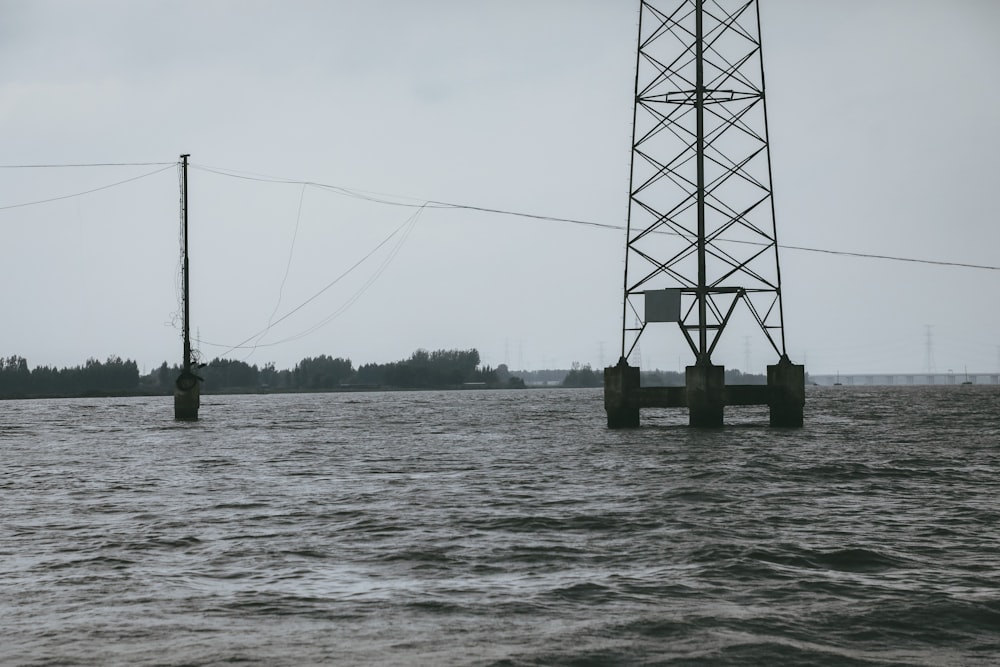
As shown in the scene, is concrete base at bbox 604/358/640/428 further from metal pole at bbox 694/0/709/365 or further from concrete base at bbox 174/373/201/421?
concrete base at bbox 174/373/201/421

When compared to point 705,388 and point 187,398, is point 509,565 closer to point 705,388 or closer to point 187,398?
point 705,388

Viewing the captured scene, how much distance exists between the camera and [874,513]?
16.9 m

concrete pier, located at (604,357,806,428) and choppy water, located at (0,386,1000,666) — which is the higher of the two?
concrete pier, located at (604,357,806,428)

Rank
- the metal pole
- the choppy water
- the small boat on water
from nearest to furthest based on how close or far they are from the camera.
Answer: the choppy water < the metal pole < the small boat on water

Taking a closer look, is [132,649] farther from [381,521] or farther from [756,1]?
[756,1]

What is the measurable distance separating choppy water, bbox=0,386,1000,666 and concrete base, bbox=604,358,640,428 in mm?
12658

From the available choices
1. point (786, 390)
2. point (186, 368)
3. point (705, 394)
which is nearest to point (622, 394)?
point (705, 394)

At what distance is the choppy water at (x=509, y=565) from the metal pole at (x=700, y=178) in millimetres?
11324

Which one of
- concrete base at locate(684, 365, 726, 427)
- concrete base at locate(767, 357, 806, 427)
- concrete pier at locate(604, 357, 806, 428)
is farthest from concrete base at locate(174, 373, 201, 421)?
concrete base at locate(767, 357, 806, 427)

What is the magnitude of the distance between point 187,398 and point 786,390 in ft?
111

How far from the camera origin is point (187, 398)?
58.8 meters

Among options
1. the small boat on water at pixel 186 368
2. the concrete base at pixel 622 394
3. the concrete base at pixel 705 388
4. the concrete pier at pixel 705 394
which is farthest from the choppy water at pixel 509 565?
the small boat on water at pixel 186 368

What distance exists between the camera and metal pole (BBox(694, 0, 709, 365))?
37688 millimetres

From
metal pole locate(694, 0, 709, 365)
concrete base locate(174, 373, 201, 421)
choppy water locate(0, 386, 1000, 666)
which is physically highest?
metal pole locate(694, 0, 709, 365)
